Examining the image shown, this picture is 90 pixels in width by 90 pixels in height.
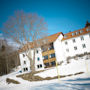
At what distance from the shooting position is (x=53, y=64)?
28.9 metres

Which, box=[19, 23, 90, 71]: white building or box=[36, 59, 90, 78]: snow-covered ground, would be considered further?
box=[19, 23, 90, 71]: white building

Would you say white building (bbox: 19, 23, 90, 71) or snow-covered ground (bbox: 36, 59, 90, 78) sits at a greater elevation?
white building (bbox: 19, 23, 90, 71)

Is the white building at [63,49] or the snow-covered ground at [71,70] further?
the white building at [63,49]

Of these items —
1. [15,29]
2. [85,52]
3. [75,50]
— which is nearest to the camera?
[15,29]

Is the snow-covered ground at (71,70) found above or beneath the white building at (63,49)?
beneath

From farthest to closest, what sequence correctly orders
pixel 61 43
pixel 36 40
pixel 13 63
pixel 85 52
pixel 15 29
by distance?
pixel 13 63 → pixel 61 43 → pixel 85 52 → pixel 36 40 → pixel 15 29

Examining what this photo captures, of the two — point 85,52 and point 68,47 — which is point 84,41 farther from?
point 68,47

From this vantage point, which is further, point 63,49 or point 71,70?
point 63,49

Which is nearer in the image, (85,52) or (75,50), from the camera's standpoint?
(85,52)

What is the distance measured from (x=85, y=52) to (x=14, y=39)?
25.0 m

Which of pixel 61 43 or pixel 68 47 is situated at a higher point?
pixel 61 43

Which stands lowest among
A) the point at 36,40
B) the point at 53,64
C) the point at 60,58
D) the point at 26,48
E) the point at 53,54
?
the point at 53,64

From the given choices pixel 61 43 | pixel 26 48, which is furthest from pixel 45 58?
pixel 26 48

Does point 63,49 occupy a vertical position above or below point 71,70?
above
